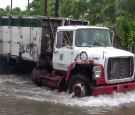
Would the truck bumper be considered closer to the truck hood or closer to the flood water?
the flood water

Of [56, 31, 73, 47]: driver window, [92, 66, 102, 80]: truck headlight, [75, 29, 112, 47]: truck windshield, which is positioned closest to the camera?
[92, 66, 102, 80]: truck headlight

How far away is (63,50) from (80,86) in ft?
5.47

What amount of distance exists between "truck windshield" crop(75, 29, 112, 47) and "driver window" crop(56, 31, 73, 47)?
25 cm

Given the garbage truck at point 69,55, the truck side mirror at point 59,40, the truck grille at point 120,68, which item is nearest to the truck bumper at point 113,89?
the garbage truck at point 69,55

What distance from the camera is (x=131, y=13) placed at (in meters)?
18.3

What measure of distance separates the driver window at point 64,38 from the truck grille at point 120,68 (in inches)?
69.6

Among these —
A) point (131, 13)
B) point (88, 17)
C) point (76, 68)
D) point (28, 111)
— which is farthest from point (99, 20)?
point (28, 111)

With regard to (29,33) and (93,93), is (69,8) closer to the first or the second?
(29,33)

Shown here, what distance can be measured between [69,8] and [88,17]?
3058 millimetres

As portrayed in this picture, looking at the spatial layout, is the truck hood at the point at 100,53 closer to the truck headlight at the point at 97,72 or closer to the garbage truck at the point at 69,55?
the garbage truck at the point at 69,55

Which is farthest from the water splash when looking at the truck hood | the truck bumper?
the truck hood

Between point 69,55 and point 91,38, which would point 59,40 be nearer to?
point 69,55

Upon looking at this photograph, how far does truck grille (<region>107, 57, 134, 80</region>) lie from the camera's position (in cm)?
1089

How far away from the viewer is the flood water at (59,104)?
32.3 feet
